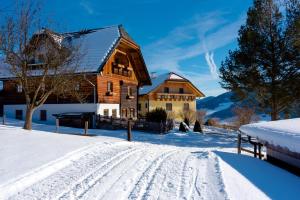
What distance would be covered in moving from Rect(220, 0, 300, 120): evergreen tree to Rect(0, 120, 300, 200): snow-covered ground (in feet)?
48.7

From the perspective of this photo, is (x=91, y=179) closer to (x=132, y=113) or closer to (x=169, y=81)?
(x=132, y=113)

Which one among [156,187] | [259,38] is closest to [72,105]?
[259,38]

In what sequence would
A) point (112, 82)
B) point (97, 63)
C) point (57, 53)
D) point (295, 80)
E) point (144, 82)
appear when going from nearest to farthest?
point (57, 53), point (295, 80), point (97, 63), point (112, 82), point (144, 82)

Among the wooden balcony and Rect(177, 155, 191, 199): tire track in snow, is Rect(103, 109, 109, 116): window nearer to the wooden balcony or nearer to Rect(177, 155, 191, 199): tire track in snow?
Rect(177, 155, 191, 199): tire track in snow

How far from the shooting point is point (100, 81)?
92.8 feet

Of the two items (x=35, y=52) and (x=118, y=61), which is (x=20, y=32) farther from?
(x=118, y=61)

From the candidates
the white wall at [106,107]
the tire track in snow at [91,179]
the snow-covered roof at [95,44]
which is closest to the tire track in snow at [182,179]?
the tire track in snow at [91,179]

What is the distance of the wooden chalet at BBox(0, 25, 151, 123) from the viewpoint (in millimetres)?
27828

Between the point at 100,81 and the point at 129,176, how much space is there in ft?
69.8

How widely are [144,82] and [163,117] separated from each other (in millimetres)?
9961

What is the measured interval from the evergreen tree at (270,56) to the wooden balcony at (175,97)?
25043mm

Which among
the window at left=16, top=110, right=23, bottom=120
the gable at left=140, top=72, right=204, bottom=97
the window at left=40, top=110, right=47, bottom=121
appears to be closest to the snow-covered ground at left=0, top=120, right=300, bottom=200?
the window at left=40, top=110, right=47, bottom=121

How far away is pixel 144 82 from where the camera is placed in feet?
124

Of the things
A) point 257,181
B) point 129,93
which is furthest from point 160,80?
point 257,181
